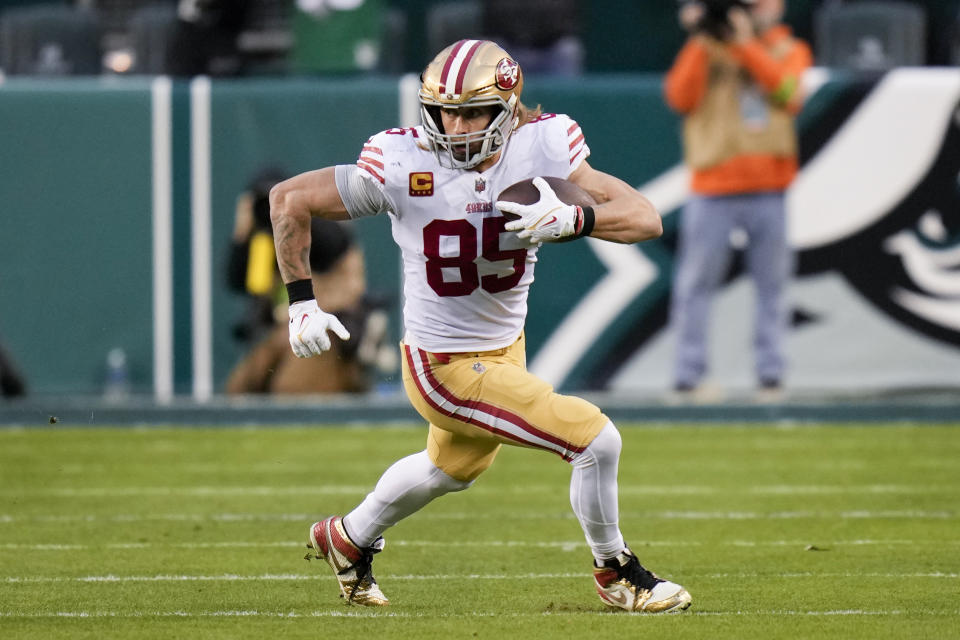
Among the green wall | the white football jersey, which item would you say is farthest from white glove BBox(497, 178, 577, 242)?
the green wall

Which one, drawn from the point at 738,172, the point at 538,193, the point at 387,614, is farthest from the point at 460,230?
the point at 738,172

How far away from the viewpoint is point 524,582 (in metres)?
5.74

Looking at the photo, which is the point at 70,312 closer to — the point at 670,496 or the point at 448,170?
the point at 670,496

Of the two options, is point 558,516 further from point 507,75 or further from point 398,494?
point 507,75

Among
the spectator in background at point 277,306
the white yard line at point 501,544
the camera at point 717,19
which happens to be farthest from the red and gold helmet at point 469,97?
the spectator in background at point 277,306

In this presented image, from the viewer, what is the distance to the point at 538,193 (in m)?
4.95

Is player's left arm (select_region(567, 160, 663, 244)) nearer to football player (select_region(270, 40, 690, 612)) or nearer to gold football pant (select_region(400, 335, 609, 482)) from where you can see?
football player (select_region(270, 40, 690, 612))

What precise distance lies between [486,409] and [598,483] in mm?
372

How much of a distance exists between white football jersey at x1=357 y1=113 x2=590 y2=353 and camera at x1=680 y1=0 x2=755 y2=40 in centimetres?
530

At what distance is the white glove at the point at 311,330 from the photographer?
5.04 meters

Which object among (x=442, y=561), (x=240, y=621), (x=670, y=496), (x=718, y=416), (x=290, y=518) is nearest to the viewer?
(x=240, y=621)

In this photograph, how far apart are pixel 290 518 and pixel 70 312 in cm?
398

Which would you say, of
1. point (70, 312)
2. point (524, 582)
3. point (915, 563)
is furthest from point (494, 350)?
point (70, 312)

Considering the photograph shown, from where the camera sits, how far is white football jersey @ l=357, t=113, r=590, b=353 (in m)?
5.09
